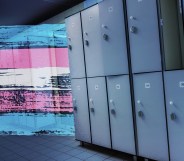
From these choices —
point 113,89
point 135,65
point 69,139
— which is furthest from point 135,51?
point 69,139

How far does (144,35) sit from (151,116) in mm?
965

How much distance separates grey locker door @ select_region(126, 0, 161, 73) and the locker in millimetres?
145

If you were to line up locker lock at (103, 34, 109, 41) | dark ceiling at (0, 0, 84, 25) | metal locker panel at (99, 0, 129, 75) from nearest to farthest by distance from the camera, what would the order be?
metal locker panel at (99, 0, 129, 75), locker lock at (103, 34, 109, 41), dark ceiling at (0, 0, 84, 25)

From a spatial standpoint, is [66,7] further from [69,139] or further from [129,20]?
[69,139]

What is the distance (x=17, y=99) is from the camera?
A: 5074 mm

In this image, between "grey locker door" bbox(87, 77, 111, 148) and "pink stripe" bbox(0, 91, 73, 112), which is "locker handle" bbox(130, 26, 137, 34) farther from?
"pink stripe" bbox(0, 91, 73, 112)

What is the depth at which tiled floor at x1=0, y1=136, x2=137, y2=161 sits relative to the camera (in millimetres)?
3289

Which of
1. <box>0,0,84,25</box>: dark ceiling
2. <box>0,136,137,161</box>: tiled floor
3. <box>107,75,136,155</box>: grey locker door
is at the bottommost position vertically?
<box>0,136,137,161</box>: tiled floor

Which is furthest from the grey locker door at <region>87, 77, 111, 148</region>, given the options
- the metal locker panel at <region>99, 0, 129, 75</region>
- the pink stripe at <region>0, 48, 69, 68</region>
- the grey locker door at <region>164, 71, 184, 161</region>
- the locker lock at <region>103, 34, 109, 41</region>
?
the pink stripe at <region>0, 48, 69, 68</region>

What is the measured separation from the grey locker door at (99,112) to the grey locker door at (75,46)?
11.4 inches

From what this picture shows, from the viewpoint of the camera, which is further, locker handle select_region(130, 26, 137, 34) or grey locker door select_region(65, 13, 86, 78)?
grey locker door select_region(65, 13, 86, 78)

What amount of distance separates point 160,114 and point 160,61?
609mm

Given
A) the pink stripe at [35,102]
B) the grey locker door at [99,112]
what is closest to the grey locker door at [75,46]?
the grey locker door at [99,112]

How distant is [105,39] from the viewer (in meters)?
3.16
